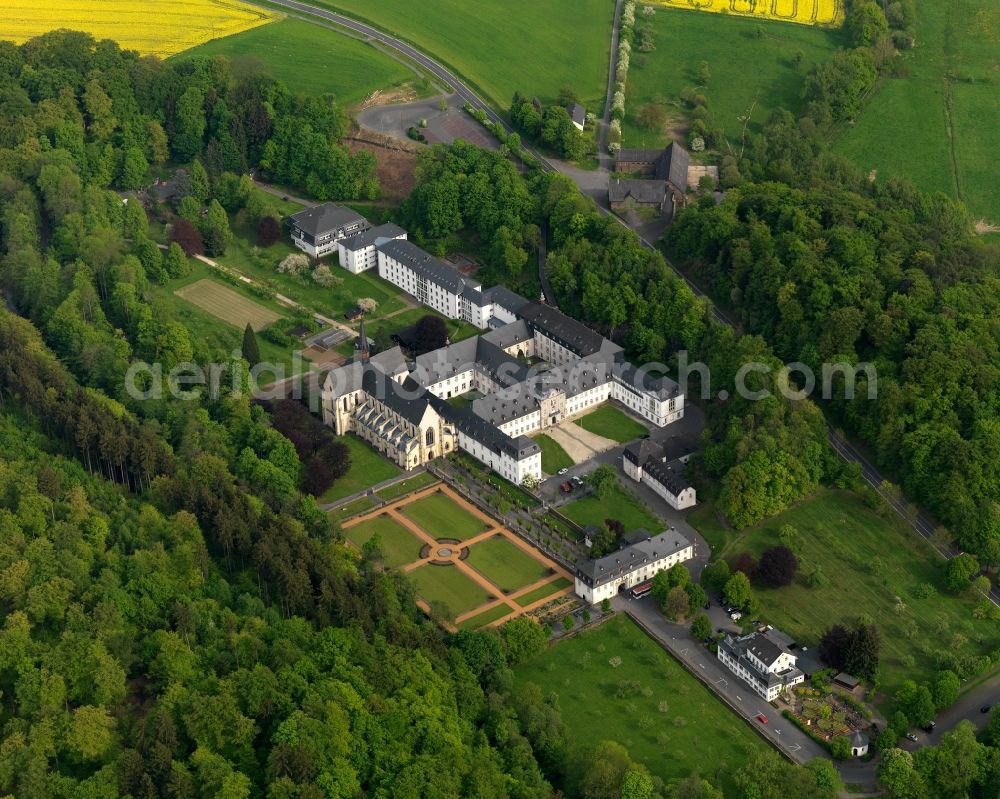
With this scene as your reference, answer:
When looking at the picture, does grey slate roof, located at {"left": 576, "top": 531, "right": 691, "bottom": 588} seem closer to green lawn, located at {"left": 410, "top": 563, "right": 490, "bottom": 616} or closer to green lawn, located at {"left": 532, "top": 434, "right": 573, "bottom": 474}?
green lawn, located at {"left": 410, "top": 563, "right": 490, "bottom": 616}

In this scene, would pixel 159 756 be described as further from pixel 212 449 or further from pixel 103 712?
pixel 212 449

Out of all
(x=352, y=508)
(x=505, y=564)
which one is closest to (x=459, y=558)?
(x=505, y=564)

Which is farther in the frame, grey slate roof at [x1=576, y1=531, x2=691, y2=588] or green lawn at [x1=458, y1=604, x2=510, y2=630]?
grey slate roof at [x1=576, y1=531, x2=691, y2=588]

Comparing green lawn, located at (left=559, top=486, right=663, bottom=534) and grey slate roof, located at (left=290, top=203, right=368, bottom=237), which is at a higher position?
grey slate roof, located at (left=290, top=203, right=368, bottom=237)

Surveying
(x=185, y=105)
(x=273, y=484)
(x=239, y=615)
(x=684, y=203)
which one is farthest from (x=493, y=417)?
(x=185, y=105)

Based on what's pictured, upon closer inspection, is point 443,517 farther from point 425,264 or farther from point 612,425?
point 425,264

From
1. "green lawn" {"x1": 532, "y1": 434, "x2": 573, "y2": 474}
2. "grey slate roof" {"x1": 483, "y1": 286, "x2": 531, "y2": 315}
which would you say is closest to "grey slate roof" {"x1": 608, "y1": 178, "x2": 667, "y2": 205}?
"grey slate roof" {"x1": 483, "y1": 286, "x2": 531, "y2": 315}
